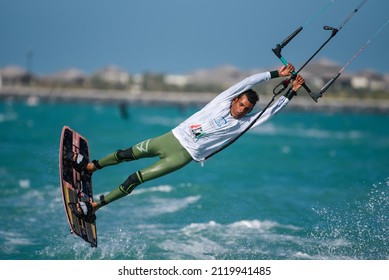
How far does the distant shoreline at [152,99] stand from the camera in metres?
93.6

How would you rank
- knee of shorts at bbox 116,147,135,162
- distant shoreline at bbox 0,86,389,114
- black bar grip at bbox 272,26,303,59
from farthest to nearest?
1. distant shoreline at bbox 0,86,389,114
2. knee of shorts at bbox 116,147,135,162
3. black bar grip at bbox 272,26,303,59

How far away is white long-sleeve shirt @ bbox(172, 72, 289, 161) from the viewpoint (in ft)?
20.8

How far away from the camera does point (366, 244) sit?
7609 millimetres

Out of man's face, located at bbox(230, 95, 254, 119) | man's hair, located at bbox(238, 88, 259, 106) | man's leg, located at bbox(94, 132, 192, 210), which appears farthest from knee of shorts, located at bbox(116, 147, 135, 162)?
man's hair, located at bbox(238, 88, 259, 106)

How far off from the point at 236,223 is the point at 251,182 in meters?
7.00

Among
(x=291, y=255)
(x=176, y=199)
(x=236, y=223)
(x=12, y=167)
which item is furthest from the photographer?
(x=12, y=167)

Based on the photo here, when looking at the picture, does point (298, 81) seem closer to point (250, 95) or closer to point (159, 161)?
point (250, 95)

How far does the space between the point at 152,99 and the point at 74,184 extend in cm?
9610

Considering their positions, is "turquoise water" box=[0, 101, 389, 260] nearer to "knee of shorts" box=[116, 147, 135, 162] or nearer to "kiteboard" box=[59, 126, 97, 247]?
"kiteboard" box=[59, 126, 97, 247]

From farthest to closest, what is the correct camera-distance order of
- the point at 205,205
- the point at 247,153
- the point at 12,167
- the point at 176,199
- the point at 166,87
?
1. the point at 166,87
2. the point at 247,153
3. the point at 12,167
4. the point at 176,199
5. the point at 205,205

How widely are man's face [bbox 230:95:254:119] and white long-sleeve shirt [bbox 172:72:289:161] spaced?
4 centimetres

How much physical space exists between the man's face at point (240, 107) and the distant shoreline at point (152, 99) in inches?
3287
